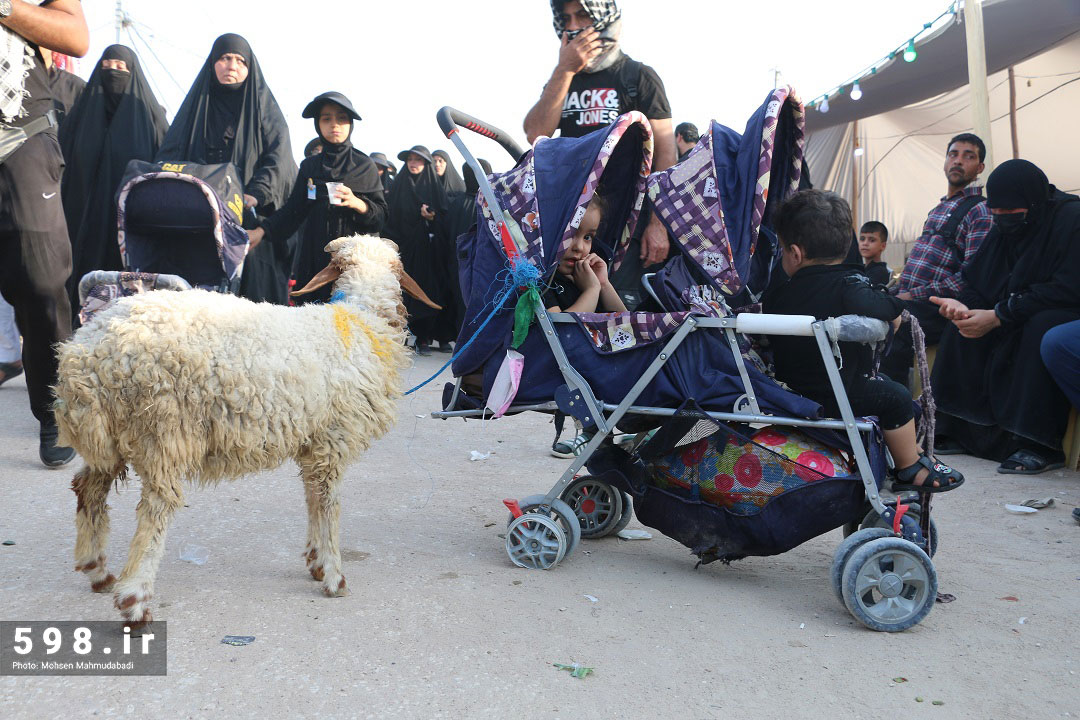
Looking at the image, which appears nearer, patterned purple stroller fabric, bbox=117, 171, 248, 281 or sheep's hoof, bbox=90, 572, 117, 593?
sheep's hoof, bbox=90, 572, 117, 593

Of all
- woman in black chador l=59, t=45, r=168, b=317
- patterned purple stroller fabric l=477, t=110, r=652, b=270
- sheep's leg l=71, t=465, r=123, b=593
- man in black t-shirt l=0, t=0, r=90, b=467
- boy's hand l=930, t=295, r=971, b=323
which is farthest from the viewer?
woman in black chador l=59, t=45, r=168, b=317

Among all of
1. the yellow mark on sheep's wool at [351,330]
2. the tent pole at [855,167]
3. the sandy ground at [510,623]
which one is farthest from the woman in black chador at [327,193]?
the tent pole at [855,167]

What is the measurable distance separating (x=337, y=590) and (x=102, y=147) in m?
5.84

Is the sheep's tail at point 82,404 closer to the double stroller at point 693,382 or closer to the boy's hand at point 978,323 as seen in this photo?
the double stroller at point 693,382

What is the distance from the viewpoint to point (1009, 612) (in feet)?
10.2

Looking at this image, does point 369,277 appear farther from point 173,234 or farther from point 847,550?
point 173,234

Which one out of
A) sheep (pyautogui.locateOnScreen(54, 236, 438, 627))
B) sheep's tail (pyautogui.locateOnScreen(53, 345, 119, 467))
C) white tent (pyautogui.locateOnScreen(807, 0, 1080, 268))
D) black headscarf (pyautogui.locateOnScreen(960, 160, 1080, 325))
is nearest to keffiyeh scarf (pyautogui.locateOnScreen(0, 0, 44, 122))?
sheep (pyautogui.locateOnScreen(54, 236, 438, 627))

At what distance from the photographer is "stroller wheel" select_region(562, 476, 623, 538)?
12.8ft

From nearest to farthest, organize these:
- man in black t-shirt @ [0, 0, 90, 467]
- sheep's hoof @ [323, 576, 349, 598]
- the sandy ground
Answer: the sandy ground → sheep's hoof @ [323, 576, 349, 598] → man in black t-shirt @ [0, 0, 90, 467]

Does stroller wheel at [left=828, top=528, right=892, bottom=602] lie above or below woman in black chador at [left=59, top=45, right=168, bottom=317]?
below

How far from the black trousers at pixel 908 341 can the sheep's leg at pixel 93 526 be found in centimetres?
519

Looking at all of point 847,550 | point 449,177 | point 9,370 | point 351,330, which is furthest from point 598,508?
point 449,177

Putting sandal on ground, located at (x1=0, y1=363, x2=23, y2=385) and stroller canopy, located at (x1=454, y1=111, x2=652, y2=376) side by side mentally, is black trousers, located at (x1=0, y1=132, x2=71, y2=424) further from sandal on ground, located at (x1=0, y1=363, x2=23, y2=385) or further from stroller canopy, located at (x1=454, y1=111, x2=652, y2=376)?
sandal on ground, located at (x1=0, y1=363, x2=23, y2=385)

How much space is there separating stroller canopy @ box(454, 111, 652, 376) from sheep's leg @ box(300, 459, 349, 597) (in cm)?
74
